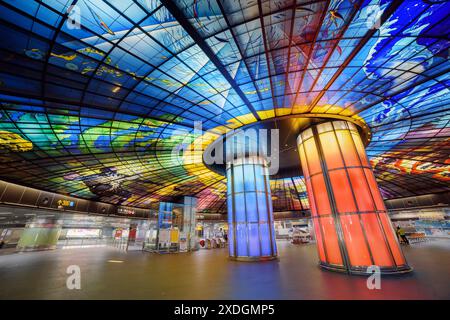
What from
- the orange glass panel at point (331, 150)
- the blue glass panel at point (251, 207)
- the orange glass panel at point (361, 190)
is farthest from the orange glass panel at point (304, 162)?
the blue glass panel at point (251, 207)

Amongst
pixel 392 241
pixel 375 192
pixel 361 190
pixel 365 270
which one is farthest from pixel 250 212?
pixel 392 241

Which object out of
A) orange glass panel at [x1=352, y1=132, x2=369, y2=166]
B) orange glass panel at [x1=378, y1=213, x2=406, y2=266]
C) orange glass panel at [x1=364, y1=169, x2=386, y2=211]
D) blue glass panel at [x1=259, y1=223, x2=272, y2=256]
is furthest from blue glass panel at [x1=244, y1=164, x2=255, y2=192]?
orange glass panel at [x1=378, y1=213, x2=406, y2=266]

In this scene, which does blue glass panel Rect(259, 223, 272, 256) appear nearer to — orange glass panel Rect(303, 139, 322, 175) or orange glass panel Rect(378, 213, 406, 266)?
orange glass panel Rect(303, 139, 322, 175)

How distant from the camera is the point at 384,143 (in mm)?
20297

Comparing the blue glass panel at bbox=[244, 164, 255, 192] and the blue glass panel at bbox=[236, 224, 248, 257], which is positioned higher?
the blue glass panel at bbox=[244, 164, 255, 192]

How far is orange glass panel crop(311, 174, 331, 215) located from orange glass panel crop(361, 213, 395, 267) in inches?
75.0

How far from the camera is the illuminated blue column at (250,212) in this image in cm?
1781

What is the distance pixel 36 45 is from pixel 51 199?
27141 mm

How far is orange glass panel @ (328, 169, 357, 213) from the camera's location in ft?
36.5

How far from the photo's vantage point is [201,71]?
10.6 metres

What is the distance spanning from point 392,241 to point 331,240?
2834mm

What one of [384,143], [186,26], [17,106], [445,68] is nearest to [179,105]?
[186,26]

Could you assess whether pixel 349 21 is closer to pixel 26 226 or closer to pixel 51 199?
pixel 51 199

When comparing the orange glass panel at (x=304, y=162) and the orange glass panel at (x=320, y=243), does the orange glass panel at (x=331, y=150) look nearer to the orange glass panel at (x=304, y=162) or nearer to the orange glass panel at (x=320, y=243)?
the orange glass panel at (x=304, y=162)
